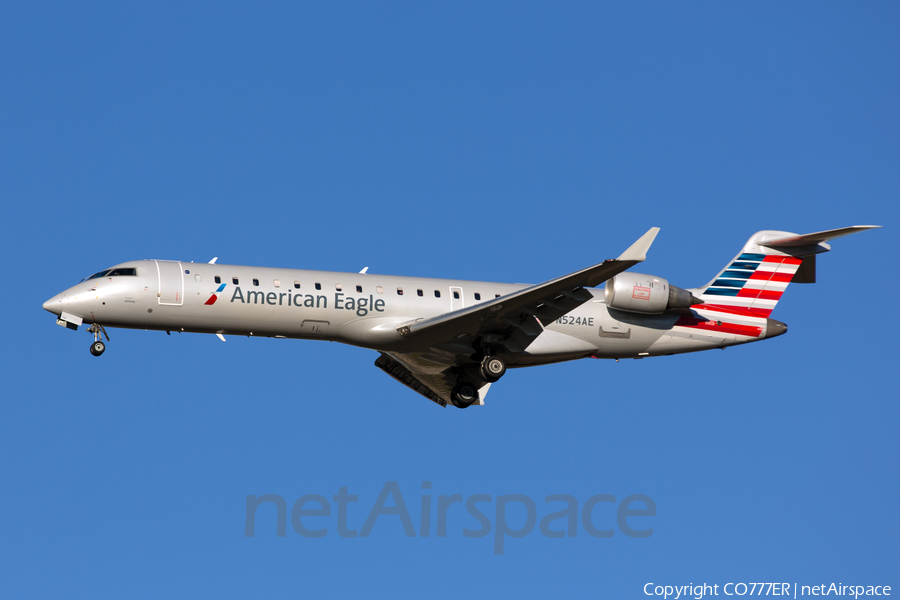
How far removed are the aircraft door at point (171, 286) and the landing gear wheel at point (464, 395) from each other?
25.6 feet

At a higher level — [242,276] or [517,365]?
[242,276]

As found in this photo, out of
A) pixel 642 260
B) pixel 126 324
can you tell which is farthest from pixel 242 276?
pixel 642 260

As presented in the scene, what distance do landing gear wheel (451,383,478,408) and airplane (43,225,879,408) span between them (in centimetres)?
3

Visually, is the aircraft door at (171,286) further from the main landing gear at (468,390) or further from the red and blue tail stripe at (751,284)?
the red and blue tail stripe at (751,284)

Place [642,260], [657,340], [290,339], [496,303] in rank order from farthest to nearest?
1. [657,340]
2. [290,339]
3. [496,303]
4. [642,260]

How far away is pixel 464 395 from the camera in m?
27.5

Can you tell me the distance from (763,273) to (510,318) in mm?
8080

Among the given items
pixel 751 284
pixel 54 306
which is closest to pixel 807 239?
pixel 751 284

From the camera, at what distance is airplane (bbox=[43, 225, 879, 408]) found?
23.7 metres

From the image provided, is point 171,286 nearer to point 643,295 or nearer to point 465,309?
point 465,309

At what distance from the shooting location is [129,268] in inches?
949

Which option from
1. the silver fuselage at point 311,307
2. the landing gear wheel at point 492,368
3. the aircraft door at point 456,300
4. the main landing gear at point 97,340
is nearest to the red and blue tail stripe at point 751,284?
the silver fuselage at point 311,307

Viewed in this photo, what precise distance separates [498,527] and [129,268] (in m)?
10.6

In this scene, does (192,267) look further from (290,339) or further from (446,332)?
(446,332)
